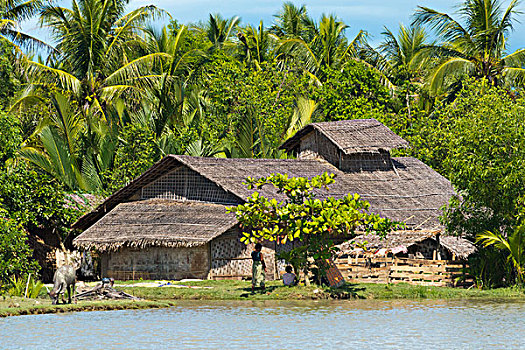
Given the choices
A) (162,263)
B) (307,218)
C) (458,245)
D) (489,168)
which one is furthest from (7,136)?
(458,245)

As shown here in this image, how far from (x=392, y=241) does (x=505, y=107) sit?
528 centimetres

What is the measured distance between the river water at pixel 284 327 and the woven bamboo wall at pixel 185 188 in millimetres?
8671

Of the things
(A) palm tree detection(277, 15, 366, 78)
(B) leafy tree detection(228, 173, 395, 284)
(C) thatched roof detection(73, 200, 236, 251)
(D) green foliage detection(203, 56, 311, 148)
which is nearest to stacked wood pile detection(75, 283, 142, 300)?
(B) leafy tree detection(228, 173, 395, 284)

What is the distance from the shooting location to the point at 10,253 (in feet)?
76.8

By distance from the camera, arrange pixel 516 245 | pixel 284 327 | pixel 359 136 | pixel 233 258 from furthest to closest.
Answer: pixel 359 136 < pixel 233 258 < pixel 516 245 < pixel 284 327

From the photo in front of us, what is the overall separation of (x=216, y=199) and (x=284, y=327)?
13.2 meters

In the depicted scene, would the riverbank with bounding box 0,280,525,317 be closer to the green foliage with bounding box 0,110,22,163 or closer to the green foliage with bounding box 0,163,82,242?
the green foliage with bounding box 0,163,82,242

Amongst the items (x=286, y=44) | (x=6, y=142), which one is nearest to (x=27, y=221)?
(x=6, y=142)

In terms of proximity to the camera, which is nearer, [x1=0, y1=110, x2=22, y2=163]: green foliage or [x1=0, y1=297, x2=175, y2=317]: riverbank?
[x1=0, y1=297, x2=175, y2=317]: riverbank

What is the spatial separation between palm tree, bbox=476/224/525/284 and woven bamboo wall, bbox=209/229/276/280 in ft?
23.8

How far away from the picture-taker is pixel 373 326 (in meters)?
17.3

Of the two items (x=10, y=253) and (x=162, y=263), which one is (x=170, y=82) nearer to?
(x=162, y=263)

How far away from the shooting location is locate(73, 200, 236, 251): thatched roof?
27766 mm

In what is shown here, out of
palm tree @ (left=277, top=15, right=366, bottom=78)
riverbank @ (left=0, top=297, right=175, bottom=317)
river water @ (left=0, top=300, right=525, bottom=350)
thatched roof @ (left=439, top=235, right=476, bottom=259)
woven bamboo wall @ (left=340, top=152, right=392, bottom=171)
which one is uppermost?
palm tree @ (left=277, top=15, right=366, bottom=78)
